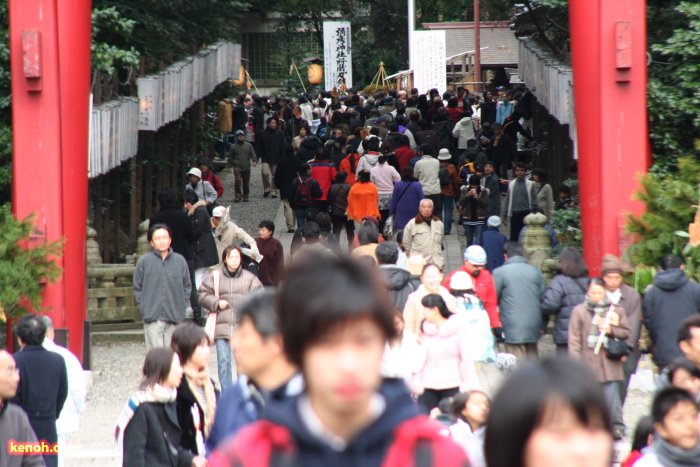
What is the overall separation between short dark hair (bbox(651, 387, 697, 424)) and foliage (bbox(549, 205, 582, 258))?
8323mm

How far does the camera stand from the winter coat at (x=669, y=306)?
786 cm

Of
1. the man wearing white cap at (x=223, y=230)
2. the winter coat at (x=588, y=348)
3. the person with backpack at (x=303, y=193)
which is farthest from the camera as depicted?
the person with backpack at (x=303, y=193)

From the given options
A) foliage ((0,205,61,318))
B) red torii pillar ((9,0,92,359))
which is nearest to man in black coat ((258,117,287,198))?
red torii pillar ((9,0,92,359))

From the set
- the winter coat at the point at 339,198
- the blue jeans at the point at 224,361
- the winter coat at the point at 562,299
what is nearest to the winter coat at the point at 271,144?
the winter coat at the point at 339,198

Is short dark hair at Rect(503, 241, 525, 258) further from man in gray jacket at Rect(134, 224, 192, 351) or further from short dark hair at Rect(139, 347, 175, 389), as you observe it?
short dark hair at Rect(139, 347, 175, 389)

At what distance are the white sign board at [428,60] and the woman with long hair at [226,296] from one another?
20.3m

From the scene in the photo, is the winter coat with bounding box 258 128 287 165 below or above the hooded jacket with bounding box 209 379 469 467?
above

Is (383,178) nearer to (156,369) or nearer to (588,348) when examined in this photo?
A: (588,348)

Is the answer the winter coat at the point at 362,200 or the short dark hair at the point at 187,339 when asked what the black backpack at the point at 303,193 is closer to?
the winter coat at the point at 362,200

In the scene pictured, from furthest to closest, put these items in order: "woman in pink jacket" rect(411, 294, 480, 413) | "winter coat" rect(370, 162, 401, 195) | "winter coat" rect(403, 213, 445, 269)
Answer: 1. "winter coat" rect(370, 162, 401, 195)
2. "winter coat" rect(403, 213, 445, 269)
3. "woman in pink jacket" rect(411, 294, 480, 413)

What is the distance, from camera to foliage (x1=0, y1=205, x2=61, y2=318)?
901cm

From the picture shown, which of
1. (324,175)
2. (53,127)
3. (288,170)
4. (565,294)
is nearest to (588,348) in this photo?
(565,294)

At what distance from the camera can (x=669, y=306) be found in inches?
310

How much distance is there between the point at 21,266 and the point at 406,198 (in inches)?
275
